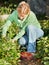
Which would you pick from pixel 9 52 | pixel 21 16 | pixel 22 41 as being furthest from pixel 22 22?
pixel 9 52

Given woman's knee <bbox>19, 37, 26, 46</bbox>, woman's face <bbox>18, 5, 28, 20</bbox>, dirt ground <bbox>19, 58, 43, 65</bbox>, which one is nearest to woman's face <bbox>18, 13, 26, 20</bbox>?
woman's face <bbox>18, 5, 28, 20</bbox>

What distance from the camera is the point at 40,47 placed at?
23.5 ft

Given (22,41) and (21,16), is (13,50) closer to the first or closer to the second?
(22,41)

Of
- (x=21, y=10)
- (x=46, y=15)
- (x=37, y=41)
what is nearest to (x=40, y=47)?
(x=37, y=41)

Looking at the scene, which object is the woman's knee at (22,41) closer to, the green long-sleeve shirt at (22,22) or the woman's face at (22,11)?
the green long-sleeve shirt at (22,22)

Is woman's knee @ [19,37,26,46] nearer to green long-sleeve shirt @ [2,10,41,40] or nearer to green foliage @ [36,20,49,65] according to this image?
green long-sleeve shirt @ [2,10,41,40]

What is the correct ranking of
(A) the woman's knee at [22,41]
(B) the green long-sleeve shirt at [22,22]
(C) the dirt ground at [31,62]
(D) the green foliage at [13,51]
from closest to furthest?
(D) the green foliage at [13,51] → (C) the dirt ground at [31,62] → (B) the green long-sleeve shirt at [22,22] → (A) the woman's knee at [22,41]

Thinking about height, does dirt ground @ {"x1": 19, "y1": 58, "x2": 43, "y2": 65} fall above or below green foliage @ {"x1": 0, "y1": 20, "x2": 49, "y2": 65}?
below

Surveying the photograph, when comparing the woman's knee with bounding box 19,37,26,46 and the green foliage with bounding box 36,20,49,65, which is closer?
the green foliage with bounding box 36,20,49,65

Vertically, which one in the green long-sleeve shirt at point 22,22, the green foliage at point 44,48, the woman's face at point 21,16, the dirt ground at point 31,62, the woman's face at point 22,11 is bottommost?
the dirt ground at point 31,62

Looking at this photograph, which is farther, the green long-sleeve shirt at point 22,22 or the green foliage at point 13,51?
the green long-sleeve shirt at point 22,22

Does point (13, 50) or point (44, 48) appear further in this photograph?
point (44, 48)

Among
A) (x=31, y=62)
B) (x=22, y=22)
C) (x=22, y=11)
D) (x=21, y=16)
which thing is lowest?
(x=31, y=62)

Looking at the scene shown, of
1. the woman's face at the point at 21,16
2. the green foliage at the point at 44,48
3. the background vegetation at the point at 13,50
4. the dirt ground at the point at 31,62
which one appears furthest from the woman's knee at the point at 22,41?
the dirt ground at the point at 31,62
